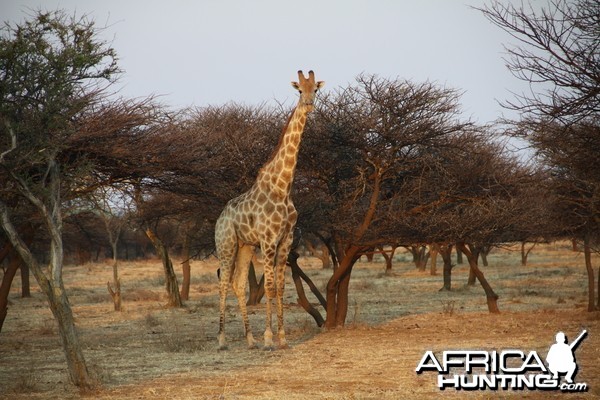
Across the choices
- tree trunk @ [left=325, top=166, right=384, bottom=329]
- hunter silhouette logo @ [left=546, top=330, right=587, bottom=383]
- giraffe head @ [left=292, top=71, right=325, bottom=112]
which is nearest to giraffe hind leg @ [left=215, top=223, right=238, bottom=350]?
tree trunk @ [left=325, top=166, right=384, bottom=329]

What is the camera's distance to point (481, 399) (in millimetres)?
10156

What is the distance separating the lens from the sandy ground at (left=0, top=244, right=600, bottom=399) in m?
11.5

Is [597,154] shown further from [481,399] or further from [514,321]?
[514,321]

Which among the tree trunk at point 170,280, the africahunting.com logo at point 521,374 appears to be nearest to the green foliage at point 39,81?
the africahunting.com logo at point 521,374

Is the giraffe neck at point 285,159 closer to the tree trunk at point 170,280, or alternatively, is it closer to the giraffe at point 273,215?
the giraffe at point 273,215

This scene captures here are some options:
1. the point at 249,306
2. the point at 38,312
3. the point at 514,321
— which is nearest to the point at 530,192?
the point at 514,321

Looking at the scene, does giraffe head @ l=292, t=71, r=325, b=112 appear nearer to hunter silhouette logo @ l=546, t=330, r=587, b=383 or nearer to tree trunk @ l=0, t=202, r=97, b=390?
tree trunk @ l=0, t=202, r=97, b=390

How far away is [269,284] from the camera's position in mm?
16578

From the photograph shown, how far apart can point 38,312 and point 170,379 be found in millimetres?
18377

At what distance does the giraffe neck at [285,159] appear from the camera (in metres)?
16.1

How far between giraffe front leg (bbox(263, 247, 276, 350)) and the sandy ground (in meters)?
0.37

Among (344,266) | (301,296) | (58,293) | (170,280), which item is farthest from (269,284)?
(170,280)

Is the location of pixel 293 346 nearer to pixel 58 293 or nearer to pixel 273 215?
pixel 273 215

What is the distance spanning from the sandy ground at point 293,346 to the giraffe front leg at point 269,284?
372 millimetres
